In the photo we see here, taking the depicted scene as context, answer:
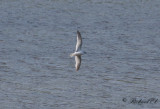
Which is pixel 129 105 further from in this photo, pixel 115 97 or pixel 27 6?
pixel 27 6

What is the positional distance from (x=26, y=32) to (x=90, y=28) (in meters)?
5.16

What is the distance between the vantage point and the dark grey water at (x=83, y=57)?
1029 inches

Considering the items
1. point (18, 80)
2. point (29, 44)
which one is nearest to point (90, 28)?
point (29, 44)

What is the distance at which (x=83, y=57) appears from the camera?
111 feet

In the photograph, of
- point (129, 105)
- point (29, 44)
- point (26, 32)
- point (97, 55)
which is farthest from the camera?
point (26, 32)

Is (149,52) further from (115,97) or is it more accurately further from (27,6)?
(27,6)

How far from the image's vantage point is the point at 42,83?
92.2 ft

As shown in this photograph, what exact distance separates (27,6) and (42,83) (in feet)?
80.5

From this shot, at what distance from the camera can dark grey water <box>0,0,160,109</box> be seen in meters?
26.1

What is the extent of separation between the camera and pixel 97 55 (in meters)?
34.0

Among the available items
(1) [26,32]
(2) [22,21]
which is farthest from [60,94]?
(2) [22,21]

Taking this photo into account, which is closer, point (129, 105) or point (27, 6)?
point (129, 105)

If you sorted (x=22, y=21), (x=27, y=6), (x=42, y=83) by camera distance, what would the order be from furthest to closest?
(x=27, y=6) → (x=22, y=21) → (x=42, y=83)

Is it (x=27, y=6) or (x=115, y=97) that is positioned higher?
(x=27, y=6)
